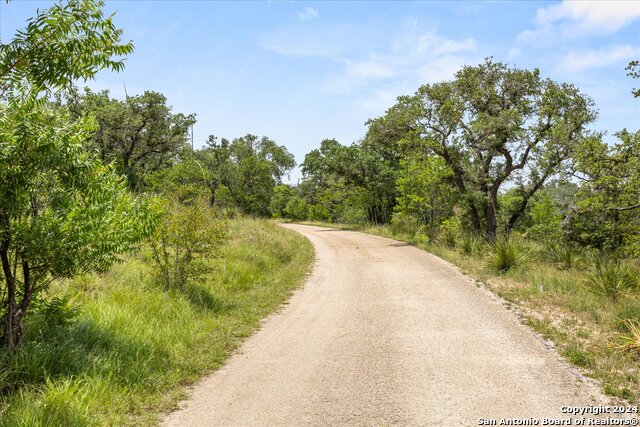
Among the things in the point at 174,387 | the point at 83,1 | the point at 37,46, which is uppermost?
the point at 83,1

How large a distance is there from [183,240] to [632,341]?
28.6ft

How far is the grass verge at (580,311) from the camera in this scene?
5605 millimetres

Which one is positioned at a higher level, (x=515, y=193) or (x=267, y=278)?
(x=515, y=193)

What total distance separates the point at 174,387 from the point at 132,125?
1196 inches

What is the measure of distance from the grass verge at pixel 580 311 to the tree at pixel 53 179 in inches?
261

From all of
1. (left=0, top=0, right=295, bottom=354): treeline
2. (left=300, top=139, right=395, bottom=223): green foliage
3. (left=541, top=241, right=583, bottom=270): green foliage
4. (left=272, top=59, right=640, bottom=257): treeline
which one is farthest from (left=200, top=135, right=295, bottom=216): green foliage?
(left=0, top=0, right=295, bottom=354): treeline

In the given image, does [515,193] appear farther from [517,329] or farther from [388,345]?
[388,345]

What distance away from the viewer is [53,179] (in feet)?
15.9

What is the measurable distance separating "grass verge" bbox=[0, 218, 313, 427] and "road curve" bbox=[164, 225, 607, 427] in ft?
1.50

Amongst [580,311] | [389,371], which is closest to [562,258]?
[580,311]

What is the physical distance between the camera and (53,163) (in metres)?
4.26

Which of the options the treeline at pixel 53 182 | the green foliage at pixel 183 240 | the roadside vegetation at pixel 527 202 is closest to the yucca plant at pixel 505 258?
the roadside vegetation at pixel 527 202

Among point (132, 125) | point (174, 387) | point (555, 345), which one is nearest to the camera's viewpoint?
point (174, 387)

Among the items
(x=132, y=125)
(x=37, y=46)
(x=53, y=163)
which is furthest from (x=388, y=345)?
(x=132, y=125)
